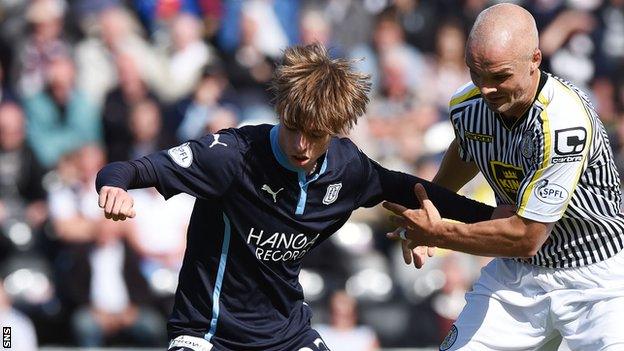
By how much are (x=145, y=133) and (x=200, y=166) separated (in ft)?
18.1

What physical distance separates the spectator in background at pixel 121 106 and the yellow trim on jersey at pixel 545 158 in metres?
5.79

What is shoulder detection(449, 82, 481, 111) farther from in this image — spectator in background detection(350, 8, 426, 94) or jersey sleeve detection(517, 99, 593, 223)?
spectator in background detection(350, 8, 426, 94)

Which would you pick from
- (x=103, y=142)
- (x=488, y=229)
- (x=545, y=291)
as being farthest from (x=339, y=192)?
(x=103, y=142)

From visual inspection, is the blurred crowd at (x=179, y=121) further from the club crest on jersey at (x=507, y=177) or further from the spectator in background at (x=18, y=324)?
the club crest on jersey at (x=507, y=177)

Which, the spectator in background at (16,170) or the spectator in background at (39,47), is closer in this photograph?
the spectator in background at (16,170)

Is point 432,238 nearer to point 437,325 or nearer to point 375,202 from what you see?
point 375,202

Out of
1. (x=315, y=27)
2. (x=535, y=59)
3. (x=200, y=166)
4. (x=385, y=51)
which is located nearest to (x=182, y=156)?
(x=200, y=166)

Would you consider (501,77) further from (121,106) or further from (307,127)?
(121,106)

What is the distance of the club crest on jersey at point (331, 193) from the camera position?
18.0 feet

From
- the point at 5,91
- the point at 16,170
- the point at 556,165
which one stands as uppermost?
the point at 556,165

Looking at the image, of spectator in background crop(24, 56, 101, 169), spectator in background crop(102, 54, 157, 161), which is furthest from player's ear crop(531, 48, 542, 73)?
spectator in background crop(24, 56, 101, 169)

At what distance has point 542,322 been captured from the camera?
5.89 metres

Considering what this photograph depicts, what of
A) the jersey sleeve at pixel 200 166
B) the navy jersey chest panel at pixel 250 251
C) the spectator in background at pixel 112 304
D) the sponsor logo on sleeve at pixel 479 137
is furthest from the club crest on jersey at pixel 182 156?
the spectator in background at pixel 112 304

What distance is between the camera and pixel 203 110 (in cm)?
1077
